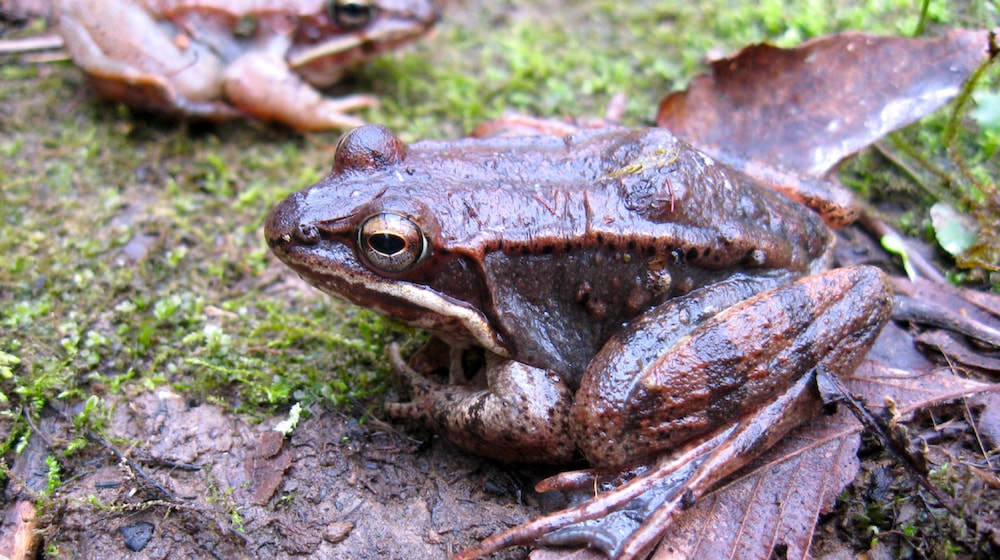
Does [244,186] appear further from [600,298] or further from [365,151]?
[600,298]

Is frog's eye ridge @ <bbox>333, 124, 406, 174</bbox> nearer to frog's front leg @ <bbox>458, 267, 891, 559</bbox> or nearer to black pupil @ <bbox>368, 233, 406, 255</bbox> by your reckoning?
black pupil @ <bbox>368, 233, 406, 255</bbox>

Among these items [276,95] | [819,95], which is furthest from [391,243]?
[819,95]

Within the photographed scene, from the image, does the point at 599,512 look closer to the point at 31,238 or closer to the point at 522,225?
the point at 522,225

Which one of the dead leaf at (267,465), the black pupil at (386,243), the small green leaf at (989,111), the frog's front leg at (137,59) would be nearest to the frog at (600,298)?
the black pupil at (386,243)

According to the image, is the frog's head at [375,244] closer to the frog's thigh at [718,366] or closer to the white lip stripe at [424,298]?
the white lip stripe at [424,298]

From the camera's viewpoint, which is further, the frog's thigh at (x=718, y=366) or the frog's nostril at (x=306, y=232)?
the frog's nostril at (x=306, y=232)
